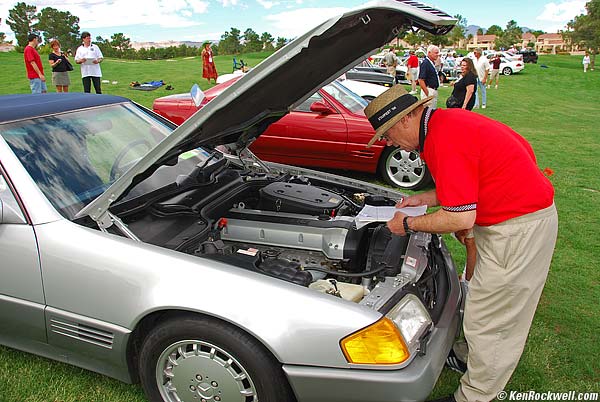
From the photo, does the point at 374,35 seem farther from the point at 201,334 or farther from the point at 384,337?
the point at 201,334

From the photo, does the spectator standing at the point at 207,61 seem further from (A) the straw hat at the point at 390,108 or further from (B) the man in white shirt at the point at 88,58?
(A) the straw hat at the point at 390,108

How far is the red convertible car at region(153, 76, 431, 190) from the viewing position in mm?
5988

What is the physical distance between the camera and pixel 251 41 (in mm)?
66375

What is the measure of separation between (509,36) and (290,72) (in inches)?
3881

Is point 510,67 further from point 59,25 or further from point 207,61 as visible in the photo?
point 59,25

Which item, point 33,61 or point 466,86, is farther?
point 33,61

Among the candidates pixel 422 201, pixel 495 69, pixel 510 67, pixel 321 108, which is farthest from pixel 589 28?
pixel 422 201

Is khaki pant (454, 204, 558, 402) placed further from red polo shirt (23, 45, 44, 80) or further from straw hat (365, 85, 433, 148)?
red polo shirt (23, 45, 44, 80)

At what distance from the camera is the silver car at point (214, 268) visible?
6.28 feet

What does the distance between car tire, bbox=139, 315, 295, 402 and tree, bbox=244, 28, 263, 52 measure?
64678 millimetres

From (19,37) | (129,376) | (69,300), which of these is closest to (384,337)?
(129,376)

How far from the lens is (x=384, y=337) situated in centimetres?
192

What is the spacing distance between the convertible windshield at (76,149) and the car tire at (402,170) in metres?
3.56

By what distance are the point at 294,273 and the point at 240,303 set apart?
416mm
